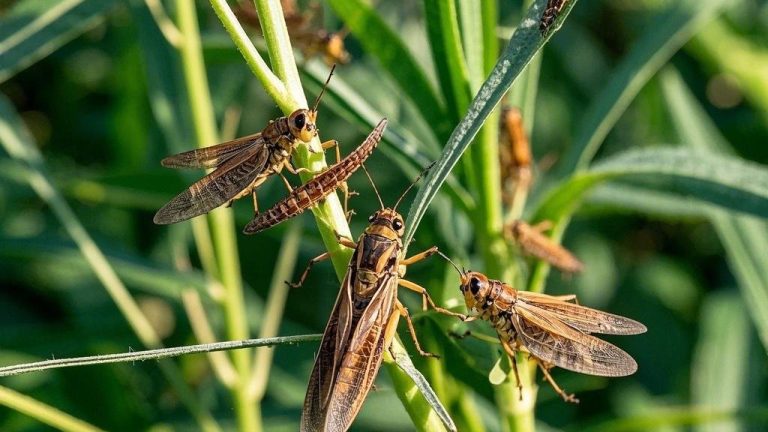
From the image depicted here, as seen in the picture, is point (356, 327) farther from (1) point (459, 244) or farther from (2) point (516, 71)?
(1) point (459, 244)

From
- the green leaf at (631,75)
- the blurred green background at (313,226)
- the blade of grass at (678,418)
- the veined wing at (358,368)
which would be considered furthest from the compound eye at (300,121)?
the blade of grass at (678,418)

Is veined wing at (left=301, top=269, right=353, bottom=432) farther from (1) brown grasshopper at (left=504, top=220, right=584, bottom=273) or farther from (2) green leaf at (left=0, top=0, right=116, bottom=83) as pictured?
(2) green leaf at (left=0, top=0, right=116, bottom=83)

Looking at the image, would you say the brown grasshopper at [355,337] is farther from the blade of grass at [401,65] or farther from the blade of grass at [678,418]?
the blade of grass at [678,418]

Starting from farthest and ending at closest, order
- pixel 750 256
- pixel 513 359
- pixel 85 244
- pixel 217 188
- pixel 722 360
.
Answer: pixel 722 360
pixel 85 244
pixel 750 256
pixel 217 188
pixel 513 359

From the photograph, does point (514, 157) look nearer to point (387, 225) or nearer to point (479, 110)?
point (387, 225)

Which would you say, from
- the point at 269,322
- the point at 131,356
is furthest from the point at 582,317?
the point at 269,322
